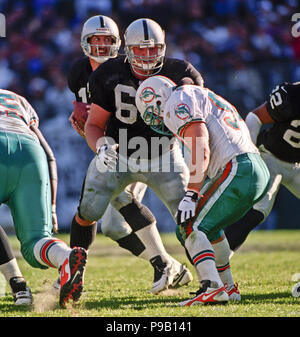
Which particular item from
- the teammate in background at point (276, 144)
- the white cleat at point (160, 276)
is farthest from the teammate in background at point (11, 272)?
the teammate in background at point (276, 144)

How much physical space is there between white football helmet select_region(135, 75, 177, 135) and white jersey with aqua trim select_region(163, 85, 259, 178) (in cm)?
12

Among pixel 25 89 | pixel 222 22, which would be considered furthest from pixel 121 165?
pixel 222 22

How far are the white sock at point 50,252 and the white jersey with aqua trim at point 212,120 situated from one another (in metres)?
0.85

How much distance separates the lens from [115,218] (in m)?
4.59

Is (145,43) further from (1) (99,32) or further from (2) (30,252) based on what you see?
(2) (30,252)

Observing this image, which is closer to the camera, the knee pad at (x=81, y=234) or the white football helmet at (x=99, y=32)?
the knee pad at (x=81, y=234)

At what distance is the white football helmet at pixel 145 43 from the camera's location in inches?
155

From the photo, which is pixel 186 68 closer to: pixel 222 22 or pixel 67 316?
pixel 67 316

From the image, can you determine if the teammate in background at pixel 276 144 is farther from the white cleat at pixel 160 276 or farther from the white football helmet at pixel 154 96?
the white football helmet at pixel 154 96

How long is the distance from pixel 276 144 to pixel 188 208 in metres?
1.55

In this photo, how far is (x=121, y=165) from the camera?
409cm

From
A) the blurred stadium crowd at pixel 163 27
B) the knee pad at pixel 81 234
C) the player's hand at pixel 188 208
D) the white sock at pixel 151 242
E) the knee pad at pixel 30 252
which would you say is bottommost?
the white sock at pixel 151 242

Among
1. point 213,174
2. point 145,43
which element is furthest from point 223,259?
point 145,43

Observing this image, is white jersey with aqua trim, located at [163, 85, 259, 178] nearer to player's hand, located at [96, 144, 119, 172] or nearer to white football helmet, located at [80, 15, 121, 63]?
player's hand, located at [96, 144, 119, 172]
